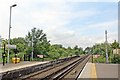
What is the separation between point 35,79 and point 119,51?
1006 inches

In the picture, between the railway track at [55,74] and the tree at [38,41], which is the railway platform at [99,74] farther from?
the tree at [38,41]

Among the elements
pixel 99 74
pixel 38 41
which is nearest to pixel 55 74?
pixel 99 74

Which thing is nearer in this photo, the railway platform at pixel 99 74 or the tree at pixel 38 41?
the railway platform at pixel 99 74

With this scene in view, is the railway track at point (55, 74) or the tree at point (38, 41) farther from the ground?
the tree at point (38, 41)

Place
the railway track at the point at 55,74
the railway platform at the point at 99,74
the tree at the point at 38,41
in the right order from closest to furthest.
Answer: the railway platform at the point at 99,74 → the railway track at the point at 55,74 → the tree at the point at 38,41

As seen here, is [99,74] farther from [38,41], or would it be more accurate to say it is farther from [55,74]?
[38,41]

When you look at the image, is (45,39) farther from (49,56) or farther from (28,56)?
(28,56)

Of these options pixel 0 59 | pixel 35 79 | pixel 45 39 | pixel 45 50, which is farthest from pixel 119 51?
pixel 45 39

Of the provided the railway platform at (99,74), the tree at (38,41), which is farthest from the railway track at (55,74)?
the tree at (38,41)

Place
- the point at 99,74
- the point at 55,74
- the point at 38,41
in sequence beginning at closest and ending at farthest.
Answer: the point at 99,74 < the point at 55,74 < the point at 38,41

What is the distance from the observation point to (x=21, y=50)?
56156mm

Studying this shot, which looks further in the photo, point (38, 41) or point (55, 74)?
point (38, 41)

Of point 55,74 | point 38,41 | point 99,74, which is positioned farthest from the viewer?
point 38,41

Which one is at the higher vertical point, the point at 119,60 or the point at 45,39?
the point at 45,39
